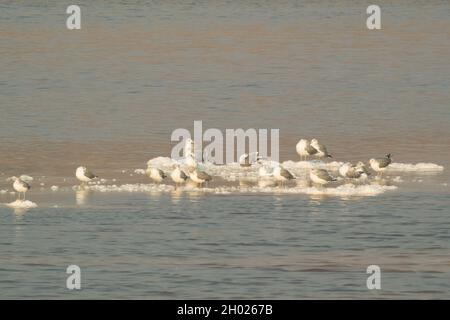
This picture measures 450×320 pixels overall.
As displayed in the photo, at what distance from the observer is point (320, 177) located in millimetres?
27688

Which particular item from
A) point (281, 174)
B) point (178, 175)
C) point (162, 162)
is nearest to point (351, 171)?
point (281, 174)

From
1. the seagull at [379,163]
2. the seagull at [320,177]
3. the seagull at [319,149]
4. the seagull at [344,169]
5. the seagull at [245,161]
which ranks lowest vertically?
the seagull at [320,177]

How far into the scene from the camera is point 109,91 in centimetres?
4244

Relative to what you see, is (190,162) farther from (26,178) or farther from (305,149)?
(26,178)

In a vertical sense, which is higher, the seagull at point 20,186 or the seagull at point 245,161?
the seagull at point 245,161

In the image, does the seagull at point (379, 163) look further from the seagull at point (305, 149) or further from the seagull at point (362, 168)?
the seagull at point (305, 149)

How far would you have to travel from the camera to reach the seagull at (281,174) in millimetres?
27750

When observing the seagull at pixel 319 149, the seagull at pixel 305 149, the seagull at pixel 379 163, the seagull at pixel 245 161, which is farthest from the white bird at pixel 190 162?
the seagull at pixel 379 163

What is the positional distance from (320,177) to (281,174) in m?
0.79

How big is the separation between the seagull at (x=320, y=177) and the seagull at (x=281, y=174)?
0.47 m

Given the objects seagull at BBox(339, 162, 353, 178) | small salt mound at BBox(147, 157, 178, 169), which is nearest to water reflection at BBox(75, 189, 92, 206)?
small salt mound at BBox(147, 157, 178, 169)

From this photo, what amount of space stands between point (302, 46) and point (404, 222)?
28398 millimetres

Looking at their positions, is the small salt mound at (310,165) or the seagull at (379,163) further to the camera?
the small salt mound at (310,165)
